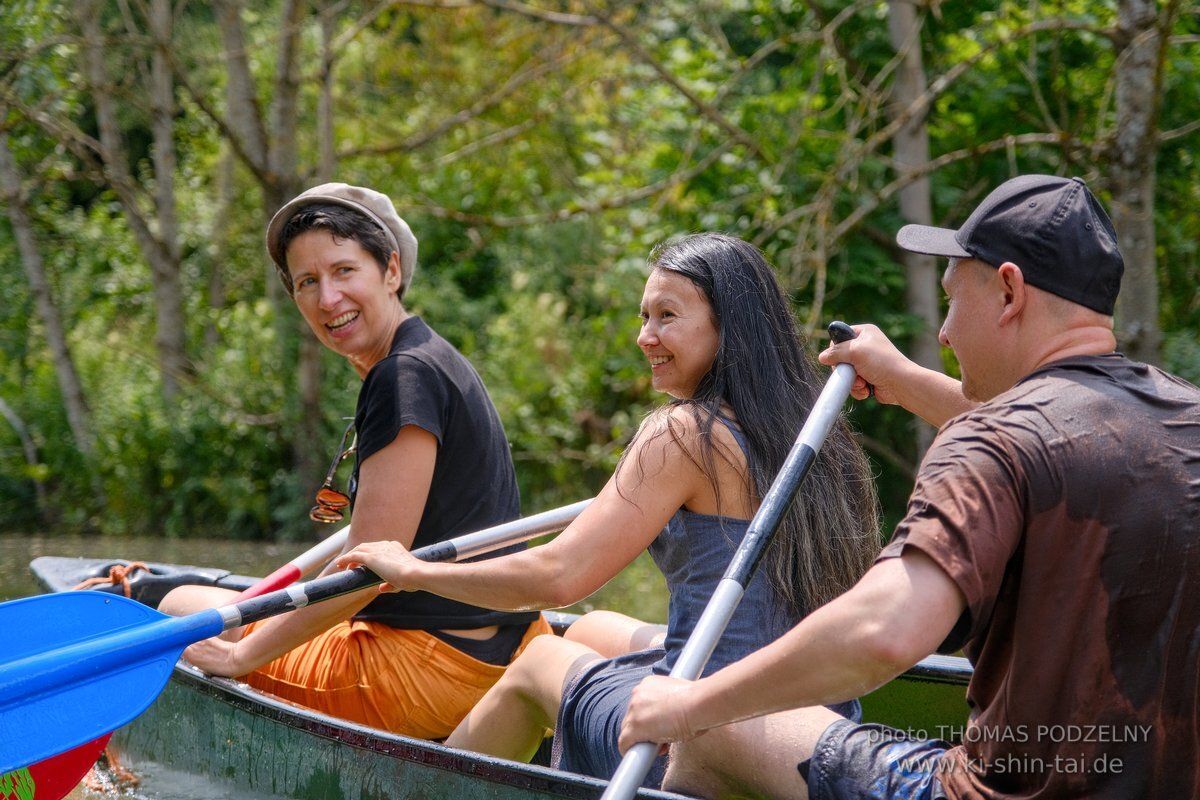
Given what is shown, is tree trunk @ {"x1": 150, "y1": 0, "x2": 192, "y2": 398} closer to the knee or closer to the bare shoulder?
the bare shoulder

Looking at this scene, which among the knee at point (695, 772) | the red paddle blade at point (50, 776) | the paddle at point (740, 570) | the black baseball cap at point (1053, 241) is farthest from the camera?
the red paddle blade at point (50, 776)

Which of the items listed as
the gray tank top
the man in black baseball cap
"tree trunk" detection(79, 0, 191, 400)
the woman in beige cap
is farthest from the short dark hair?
"tree trunk" detection(79, 0, 191, 400)

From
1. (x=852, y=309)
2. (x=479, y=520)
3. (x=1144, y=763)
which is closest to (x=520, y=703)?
(x=479, y=520)

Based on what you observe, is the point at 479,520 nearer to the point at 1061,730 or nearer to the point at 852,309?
the point at 1061,730

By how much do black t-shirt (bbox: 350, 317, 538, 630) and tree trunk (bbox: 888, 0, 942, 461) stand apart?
451cm

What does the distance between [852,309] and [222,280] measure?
7832 mm

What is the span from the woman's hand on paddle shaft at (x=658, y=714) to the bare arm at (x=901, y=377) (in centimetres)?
101

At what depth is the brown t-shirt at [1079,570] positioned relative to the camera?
1.70 metres

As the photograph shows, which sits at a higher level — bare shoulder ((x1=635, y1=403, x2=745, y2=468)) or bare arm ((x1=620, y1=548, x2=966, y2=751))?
bare shoulder ((x1=635, y1=403, x2=745, y2=468))

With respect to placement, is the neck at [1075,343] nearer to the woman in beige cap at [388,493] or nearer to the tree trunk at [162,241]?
the woman in beige cap at [388,493]

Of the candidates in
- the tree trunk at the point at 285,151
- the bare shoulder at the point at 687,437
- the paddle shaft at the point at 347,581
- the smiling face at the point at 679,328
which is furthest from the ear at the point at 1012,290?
the tree trunk at the point at 285,151

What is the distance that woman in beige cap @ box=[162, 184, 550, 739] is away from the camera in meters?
2.98

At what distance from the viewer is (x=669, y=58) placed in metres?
9.30

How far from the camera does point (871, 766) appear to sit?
2.01m
